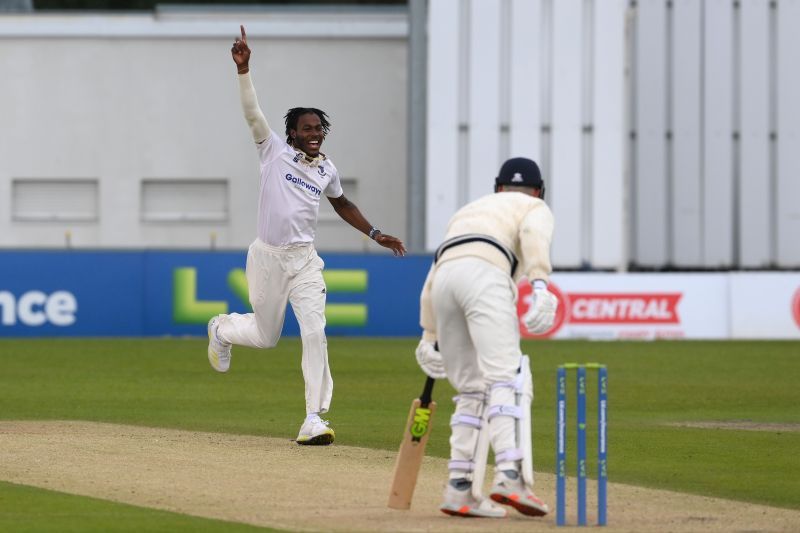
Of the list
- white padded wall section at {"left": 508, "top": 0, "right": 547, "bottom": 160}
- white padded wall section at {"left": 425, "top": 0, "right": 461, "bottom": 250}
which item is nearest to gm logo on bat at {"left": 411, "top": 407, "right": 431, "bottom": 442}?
white padded wall section at {"left": 425, "top": 0, "right": 461, "bottom": 250}

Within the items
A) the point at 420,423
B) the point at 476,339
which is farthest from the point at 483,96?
the point at 476,339

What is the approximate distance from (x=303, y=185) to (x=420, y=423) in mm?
3484

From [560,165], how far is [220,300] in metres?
7.65

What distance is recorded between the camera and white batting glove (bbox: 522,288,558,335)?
8438 mm

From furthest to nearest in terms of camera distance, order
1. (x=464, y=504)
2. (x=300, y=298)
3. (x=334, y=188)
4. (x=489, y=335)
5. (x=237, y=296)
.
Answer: (x=237, y=296) < (x=334, y=188) < (x=300, y=298) < (x=464, y=504) < (x=489, y=335)

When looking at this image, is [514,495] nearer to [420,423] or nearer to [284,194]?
[420,423]

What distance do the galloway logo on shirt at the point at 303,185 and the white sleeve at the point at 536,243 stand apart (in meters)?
3.47

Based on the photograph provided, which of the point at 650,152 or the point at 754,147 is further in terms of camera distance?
the point at 650,152

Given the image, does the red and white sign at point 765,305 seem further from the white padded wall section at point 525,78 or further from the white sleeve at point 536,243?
the white sleeve at point 536,243

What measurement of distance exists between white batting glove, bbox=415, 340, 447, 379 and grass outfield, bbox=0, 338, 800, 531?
1.43 metres

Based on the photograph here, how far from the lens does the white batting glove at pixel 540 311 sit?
27.7 ft

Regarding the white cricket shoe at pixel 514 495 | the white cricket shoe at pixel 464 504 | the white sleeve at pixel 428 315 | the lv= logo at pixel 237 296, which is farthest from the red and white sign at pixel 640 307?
the white cricket shoe at pixel 514 495

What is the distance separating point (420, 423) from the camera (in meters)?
9.06

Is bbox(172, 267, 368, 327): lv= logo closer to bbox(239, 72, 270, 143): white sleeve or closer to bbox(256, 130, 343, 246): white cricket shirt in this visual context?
bbox(256, 130, 343, 246): white cricket shirt
